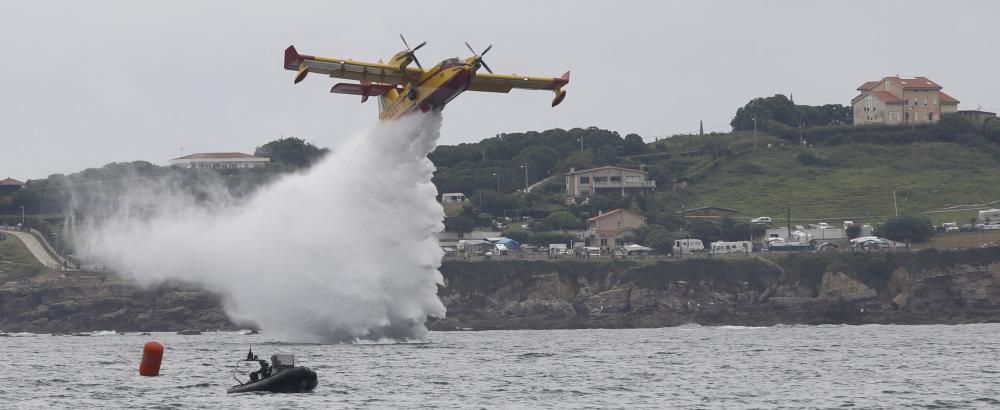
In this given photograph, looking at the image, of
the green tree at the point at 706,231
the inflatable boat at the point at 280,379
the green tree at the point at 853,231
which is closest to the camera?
the inflatable boat at the point at 280,379

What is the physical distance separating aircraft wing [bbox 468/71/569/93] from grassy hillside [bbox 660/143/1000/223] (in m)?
81.8

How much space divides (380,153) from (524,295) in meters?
52.3

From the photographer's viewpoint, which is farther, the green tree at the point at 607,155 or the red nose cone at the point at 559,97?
the green tree at the point at 607,155

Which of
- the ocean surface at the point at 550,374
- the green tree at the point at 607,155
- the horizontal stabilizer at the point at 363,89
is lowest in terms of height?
the ocean surface at the point at 550,374

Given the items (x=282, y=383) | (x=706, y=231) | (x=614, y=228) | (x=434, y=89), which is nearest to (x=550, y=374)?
(x=282, y=383)

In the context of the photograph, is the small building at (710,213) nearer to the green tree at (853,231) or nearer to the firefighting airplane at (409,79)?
the green tree at (853,231)

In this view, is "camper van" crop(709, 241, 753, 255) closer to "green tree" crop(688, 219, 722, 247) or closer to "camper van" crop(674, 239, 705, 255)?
"camper van" crop(674, 239, 705, 255)

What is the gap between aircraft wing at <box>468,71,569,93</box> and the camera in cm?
7725

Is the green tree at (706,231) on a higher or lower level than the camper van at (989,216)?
lower

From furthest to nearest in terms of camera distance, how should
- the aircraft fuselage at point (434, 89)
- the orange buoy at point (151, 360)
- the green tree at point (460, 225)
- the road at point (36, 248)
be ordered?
the green tree at point (460, 225) → the road at point (36, 248) → the aircraft fuselage at point (434, 89) → the orange buoy at point (151, 360)

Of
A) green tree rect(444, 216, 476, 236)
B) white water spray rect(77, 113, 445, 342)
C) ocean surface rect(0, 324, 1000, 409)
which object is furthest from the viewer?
green tree rect(444, 216, 476, 236)

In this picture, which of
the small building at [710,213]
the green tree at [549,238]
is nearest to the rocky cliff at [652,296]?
the green tree at [549,238]

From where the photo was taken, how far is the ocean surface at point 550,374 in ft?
166

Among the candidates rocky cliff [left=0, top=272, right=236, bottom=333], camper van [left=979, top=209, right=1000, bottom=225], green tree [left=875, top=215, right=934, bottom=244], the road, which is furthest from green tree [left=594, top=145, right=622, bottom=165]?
rocky cliff [left=0, top=272, right=236, bottom=333]
